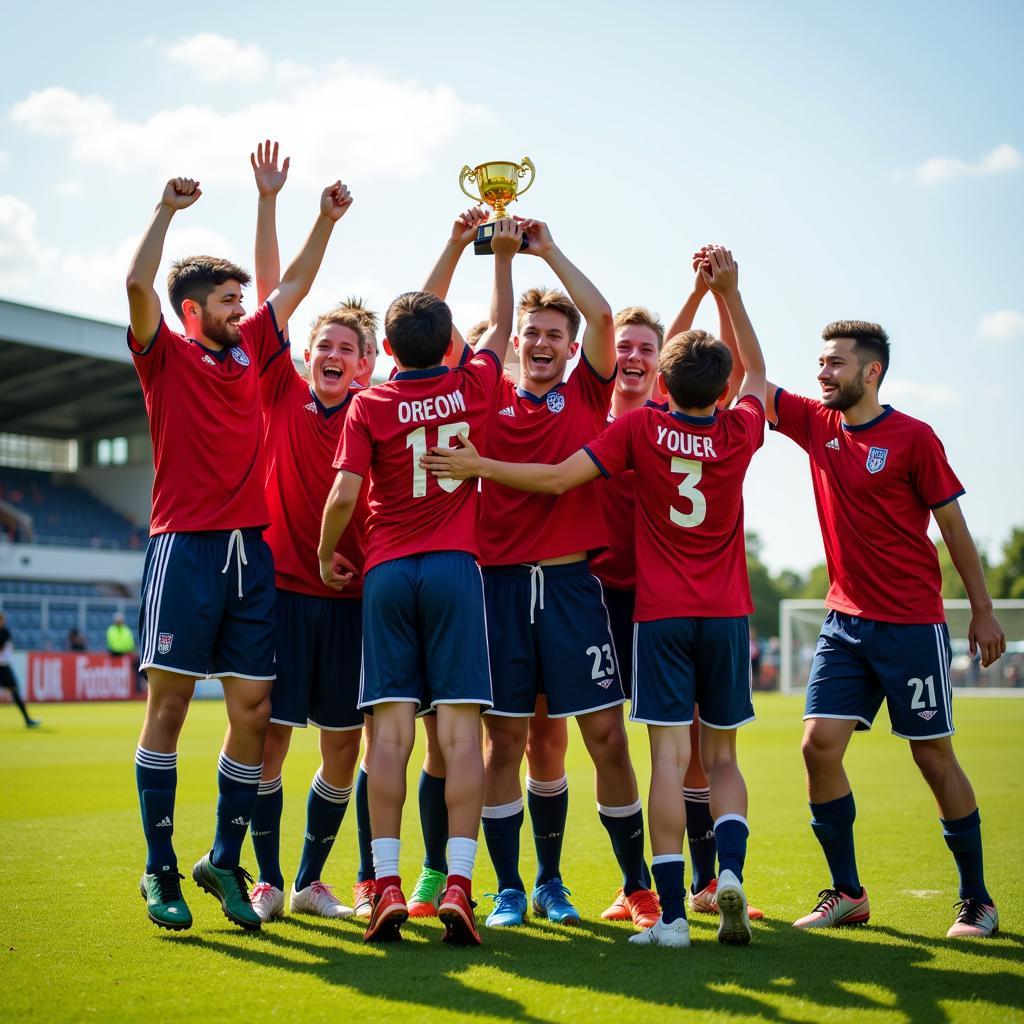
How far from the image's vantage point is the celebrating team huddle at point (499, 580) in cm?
471

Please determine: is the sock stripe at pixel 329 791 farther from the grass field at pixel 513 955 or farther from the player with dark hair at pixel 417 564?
the player with dark hair at pixel 417 564

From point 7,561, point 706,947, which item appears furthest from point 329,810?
point 7,561

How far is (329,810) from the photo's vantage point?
540cm

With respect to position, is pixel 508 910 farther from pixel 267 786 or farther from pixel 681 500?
pixel 681 500

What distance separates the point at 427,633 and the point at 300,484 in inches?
46.2

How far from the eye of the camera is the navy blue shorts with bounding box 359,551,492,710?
4.66 m

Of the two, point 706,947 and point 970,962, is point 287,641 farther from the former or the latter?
point 970,962

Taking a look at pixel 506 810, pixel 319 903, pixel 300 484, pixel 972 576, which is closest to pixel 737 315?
pixel 972 576

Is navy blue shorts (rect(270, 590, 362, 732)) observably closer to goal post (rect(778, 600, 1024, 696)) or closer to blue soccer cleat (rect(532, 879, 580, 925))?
blue soccer cleat (rect(532, 879, 580, 925))

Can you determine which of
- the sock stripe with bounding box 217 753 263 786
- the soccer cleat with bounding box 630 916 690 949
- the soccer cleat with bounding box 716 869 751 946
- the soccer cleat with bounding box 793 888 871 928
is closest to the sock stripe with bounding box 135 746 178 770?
the sock stripe with bounding box 217 753 263 786

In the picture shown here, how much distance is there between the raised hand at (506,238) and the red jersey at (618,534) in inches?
37.4

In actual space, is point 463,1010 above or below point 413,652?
below

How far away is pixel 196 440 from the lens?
16.3ft

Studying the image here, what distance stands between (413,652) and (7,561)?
118 ft
